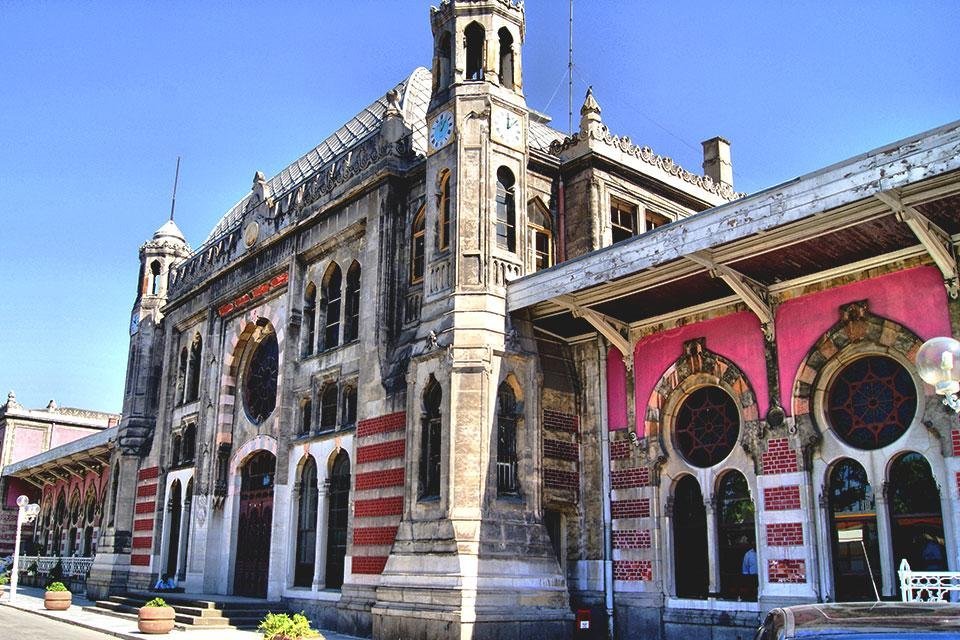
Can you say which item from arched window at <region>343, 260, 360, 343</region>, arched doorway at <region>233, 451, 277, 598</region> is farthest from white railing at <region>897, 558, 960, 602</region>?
arched doorway at <region>233, 451, 277, 598</region>

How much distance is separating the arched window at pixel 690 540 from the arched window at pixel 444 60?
9804 mm

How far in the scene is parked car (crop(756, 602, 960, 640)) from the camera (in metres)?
3.72

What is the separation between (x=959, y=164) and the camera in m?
11.2

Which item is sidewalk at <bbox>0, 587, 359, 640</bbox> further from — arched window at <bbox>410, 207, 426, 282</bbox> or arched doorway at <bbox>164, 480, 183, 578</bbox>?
arched window at <bbox>410, 207, 426, 282</bbox>

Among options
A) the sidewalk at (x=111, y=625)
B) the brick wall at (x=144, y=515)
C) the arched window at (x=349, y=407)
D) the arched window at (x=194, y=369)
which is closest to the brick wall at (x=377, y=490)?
the arched window at (x=349, y=407)

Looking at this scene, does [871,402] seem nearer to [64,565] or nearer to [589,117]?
[589,117]

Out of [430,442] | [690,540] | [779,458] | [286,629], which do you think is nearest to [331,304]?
[430,442]

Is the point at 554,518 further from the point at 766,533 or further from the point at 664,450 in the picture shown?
the point at 766,533

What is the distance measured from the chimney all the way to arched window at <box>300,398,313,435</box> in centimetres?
1218

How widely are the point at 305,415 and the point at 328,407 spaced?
3.64 ft

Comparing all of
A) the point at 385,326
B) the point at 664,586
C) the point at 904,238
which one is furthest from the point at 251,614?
the point at 904,238

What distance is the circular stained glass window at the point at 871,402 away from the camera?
13.4 meters

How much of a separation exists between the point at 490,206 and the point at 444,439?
4.68 m

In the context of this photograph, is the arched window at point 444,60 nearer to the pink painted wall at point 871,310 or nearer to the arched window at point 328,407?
the arched window at point 328,407
